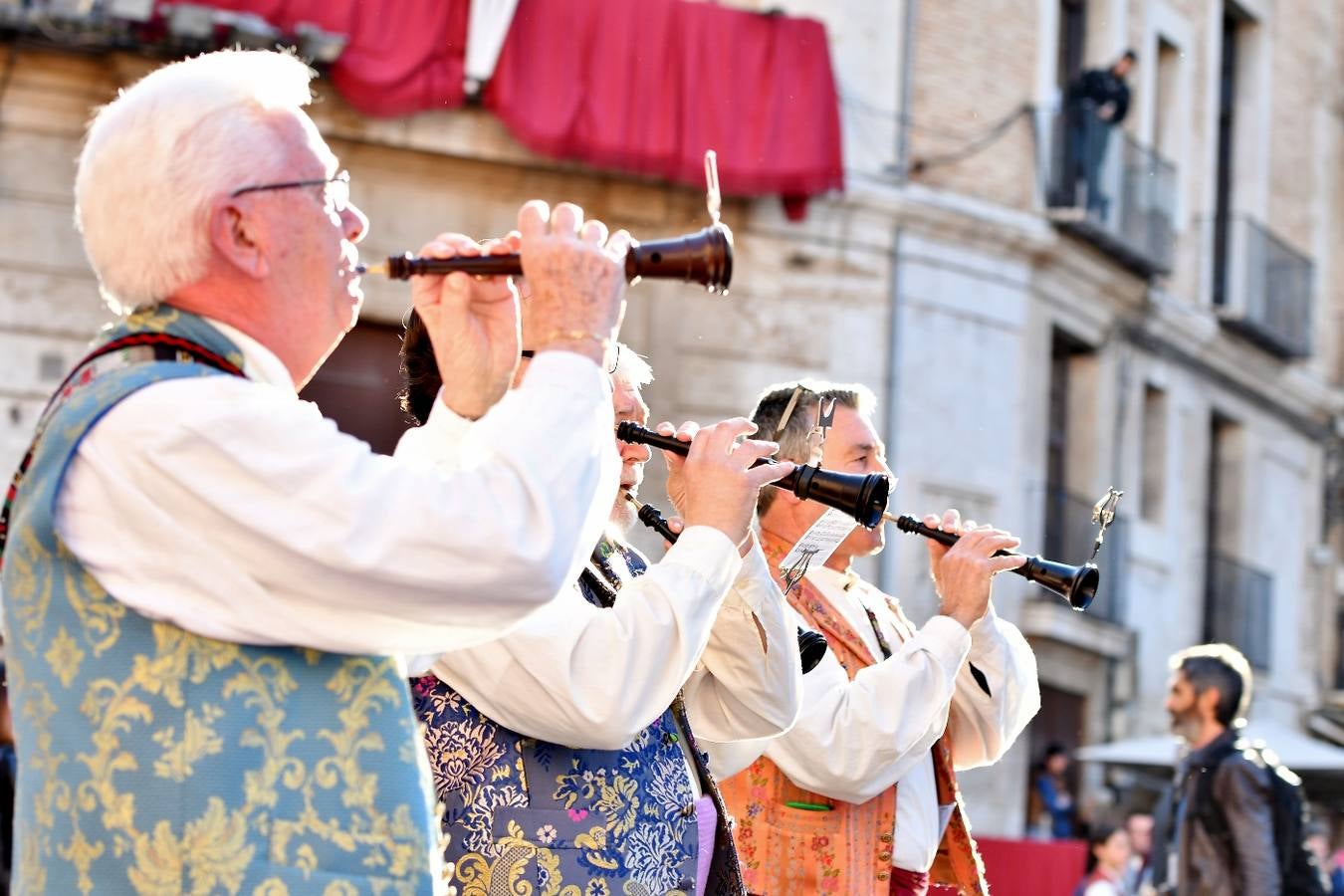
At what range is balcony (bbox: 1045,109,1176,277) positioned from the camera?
58.0 feet

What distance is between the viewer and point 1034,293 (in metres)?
17.4

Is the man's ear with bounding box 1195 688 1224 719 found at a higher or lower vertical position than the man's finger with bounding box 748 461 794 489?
lower

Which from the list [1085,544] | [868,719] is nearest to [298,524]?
[868,719]

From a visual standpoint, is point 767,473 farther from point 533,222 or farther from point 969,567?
point 969,567

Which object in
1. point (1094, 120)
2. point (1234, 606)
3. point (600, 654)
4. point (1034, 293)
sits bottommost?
point (600, 654)

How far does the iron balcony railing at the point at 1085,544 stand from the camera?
59.1 ft

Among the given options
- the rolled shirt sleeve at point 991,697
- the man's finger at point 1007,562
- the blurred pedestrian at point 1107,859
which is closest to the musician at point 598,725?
the man's finger at point 1007,562

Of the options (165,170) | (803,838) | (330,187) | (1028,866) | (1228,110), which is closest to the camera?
(165,170)

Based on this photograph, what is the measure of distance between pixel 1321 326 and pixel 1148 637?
5.44m

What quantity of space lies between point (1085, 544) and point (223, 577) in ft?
53.5

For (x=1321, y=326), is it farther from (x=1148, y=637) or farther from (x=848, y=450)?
(x=848, y=450)

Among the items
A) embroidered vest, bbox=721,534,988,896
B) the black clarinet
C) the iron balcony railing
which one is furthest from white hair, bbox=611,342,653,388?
the iron balcony railing

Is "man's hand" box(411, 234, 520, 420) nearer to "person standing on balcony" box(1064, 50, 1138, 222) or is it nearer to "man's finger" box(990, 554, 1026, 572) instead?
"man's finger" box(990, 554, 1026, 572)

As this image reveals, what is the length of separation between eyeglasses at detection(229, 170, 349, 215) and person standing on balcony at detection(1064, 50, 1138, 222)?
51.1 feet
